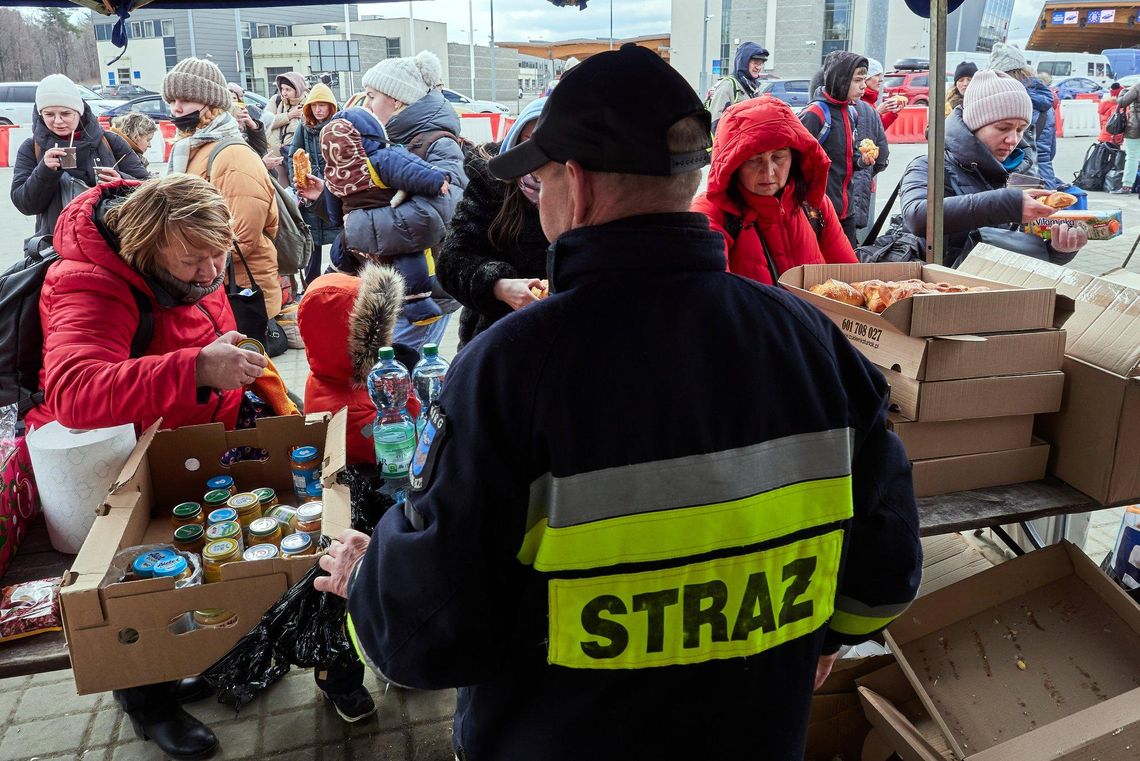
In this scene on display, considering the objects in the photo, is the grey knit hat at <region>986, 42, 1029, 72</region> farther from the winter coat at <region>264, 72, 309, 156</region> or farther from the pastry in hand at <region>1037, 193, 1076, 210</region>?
the winter coat at <region>264, 72, 309, 156</region>

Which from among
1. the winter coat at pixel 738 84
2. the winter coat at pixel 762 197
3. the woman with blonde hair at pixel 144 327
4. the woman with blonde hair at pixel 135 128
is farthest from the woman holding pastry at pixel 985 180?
the woman with blonde hair at pixel 135 128

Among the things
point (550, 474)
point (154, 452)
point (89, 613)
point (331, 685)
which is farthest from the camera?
point (331, 685)

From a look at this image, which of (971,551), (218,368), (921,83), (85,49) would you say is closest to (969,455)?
(971,551)

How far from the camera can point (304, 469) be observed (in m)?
2.32

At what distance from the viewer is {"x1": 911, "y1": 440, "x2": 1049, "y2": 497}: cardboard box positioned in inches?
92.4

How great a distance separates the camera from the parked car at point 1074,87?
918 inches

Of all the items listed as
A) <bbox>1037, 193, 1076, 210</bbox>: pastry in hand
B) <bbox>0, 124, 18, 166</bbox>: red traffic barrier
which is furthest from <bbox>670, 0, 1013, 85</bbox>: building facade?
<bbox>1037, 193, 1076, 210</bbox>: pastry in hand

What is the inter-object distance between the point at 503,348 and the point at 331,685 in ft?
6.96

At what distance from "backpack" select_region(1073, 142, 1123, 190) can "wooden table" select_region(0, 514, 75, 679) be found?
1453 centimetres

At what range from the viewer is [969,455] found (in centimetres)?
237

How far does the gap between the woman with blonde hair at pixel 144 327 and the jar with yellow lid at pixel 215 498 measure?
0.29 m

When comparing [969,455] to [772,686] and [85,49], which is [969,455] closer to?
[772,686]

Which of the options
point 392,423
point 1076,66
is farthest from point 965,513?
point 1076,66

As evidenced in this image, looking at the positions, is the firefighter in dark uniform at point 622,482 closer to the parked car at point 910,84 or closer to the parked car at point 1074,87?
the parked car at point 910,84
